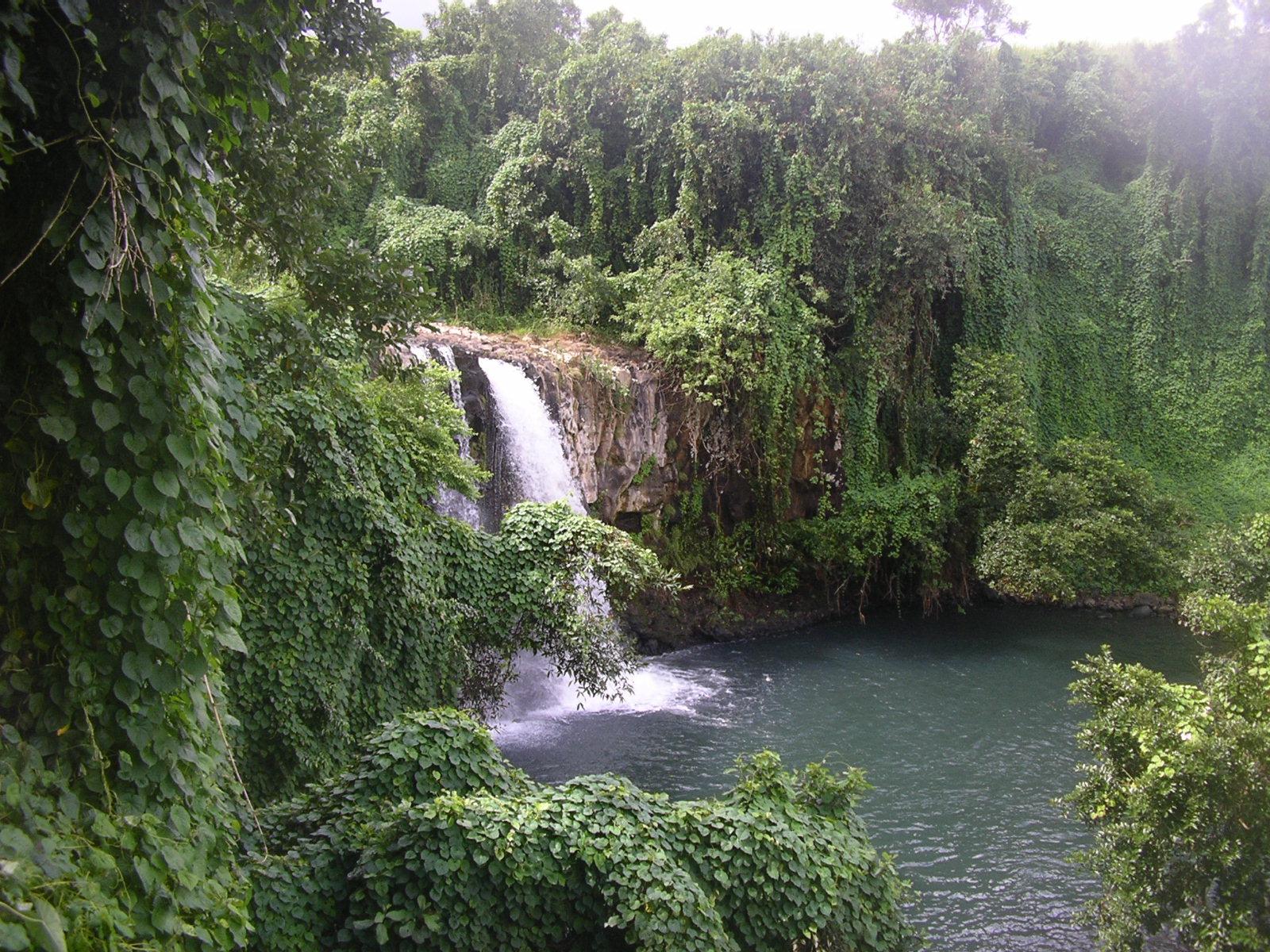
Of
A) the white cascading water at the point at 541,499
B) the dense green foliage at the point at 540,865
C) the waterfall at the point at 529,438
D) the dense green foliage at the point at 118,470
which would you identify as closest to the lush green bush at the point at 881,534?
the white cascading water at the point at 541,499

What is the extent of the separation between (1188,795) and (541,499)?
29.6ft

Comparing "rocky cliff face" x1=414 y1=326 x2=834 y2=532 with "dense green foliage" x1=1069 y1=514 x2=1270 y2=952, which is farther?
"rocky cliff face" x1=414 y1=326 x2=834 y2=532

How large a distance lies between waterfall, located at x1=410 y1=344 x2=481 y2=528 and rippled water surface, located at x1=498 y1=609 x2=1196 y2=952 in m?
2.74

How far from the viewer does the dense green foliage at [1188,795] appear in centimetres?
582

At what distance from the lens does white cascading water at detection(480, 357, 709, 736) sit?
490 inches

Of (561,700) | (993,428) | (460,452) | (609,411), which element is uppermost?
(609,411)

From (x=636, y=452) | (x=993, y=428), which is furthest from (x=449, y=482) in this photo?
(x=993, y=428)

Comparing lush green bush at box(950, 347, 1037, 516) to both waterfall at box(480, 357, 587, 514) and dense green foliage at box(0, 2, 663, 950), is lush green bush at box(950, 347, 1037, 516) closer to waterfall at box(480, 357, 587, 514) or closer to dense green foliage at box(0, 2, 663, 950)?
waterfall at box(480, 357, 587, 514)

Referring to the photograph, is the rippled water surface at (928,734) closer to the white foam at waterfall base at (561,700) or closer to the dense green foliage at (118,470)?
the white foam at waterfall base at (561,700)

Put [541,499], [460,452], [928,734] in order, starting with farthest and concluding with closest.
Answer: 1. [541,499]
2. [460,452]
3. [928,734]

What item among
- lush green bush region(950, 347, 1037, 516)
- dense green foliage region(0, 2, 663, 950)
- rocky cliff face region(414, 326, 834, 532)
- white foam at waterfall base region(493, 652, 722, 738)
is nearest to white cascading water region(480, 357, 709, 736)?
white foam at waterfall base region(493, 652, 722, 738)

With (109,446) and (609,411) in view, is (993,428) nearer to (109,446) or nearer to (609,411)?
(609,411)

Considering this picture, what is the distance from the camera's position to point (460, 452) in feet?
41.2

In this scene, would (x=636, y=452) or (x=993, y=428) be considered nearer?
(x=636, y=452)
